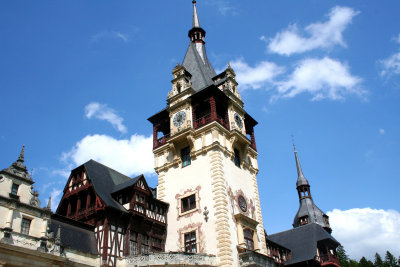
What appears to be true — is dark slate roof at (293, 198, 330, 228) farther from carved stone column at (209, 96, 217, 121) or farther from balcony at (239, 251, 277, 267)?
balcony at (239, 251, 277, 267)

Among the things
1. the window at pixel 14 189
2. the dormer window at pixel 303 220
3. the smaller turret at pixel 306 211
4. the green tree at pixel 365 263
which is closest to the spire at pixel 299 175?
the smaller turret at pixel 306 211

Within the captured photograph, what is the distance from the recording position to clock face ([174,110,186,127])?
115ft

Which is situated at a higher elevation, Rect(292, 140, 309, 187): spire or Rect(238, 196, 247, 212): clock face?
Rect(292, 140, 309, 187): spire

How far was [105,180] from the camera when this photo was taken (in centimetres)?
3166

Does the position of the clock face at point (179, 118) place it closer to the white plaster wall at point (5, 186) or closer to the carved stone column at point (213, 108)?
the carved stone column at point (213, 108)

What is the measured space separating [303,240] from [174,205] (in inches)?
764

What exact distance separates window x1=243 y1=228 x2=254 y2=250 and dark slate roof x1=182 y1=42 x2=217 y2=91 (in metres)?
14.4

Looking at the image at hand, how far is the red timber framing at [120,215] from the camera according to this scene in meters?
26.5

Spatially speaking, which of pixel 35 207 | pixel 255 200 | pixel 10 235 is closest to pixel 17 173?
pixel 35 207

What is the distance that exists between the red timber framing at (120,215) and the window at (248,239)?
6.31m

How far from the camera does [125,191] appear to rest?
29469mm

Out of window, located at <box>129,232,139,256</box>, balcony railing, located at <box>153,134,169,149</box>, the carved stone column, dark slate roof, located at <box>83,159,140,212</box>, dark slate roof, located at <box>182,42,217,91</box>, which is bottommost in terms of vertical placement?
window, located at <box>129,232,139,256</box>

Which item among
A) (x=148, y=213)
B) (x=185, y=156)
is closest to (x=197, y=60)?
(x=185, y=156)

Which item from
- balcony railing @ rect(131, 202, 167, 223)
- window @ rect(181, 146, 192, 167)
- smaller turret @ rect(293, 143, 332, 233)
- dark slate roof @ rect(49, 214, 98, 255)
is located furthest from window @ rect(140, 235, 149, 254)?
smaller turret @ rect(293, 143, 332, 233)
